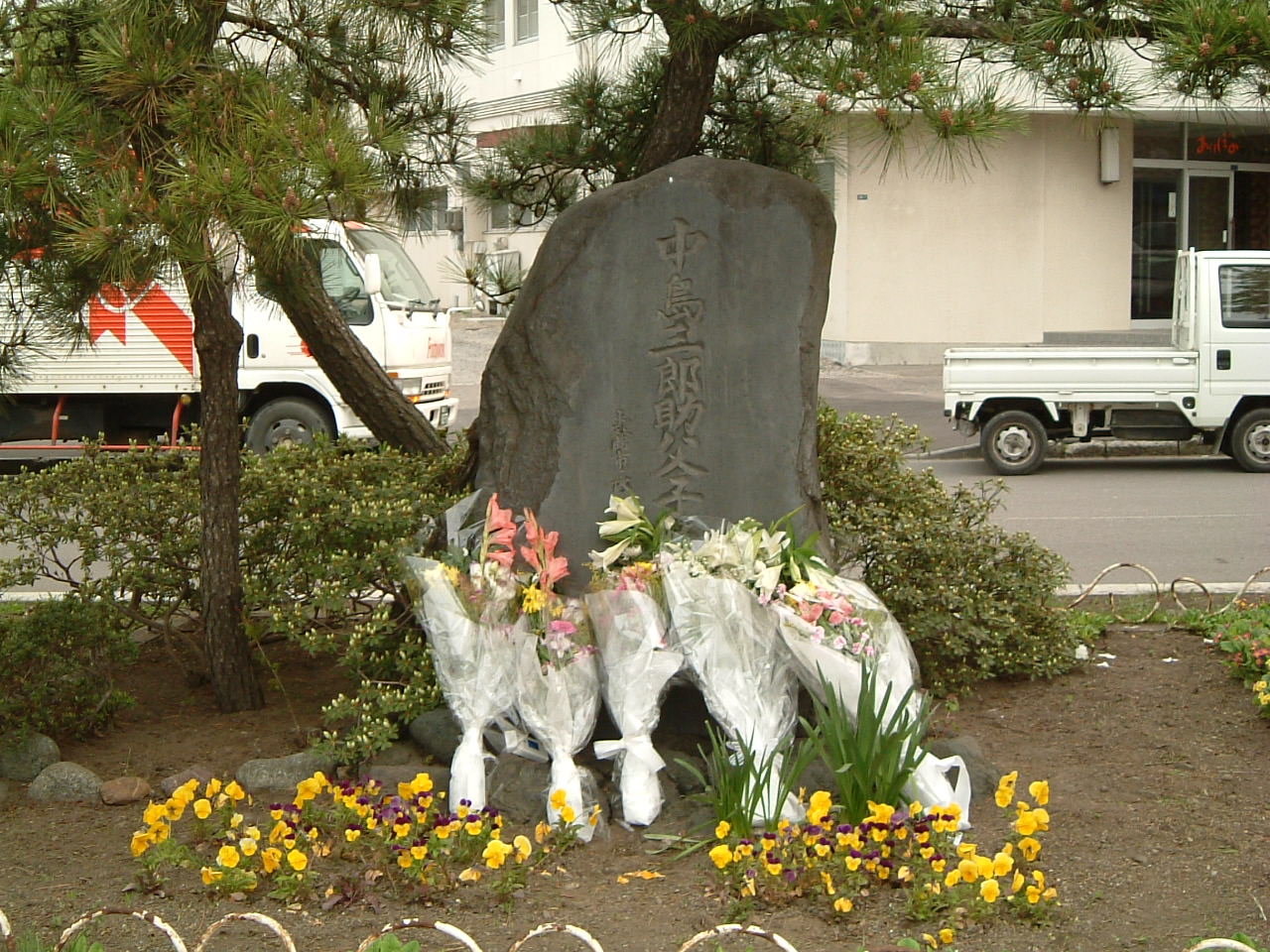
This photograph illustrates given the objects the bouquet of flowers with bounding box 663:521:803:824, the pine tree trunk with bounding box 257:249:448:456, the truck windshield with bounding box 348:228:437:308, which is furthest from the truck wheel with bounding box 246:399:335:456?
the bouquet of flowers with bounding box 663:521:803:824

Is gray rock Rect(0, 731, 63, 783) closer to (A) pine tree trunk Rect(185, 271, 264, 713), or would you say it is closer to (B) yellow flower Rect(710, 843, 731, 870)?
(A) pine tree trunk Rect(185, 271, 264, 713)

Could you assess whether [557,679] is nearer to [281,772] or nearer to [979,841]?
[281,772]

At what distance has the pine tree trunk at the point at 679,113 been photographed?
5.56 metres

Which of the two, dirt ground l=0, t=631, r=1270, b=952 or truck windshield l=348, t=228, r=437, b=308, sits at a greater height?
truck windshield l=348, t=228, r=437, b=308

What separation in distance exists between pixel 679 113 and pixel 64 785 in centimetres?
335

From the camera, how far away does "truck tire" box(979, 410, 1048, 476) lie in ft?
38.5

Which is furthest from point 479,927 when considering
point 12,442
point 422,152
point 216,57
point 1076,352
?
point 12,442

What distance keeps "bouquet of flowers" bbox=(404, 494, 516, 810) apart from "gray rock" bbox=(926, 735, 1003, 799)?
1.30m

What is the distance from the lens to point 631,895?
3602 mm

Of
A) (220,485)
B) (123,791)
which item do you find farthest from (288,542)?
(123,791)

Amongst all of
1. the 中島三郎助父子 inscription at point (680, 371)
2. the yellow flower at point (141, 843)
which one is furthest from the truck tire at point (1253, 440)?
the yellow flower at point (141, 843)

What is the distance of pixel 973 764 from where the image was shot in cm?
428

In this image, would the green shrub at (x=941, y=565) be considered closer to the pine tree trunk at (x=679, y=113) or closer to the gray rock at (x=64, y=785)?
the pine tree trunk at (x=679, y=113)

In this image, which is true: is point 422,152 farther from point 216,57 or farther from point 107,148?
point 107,148
